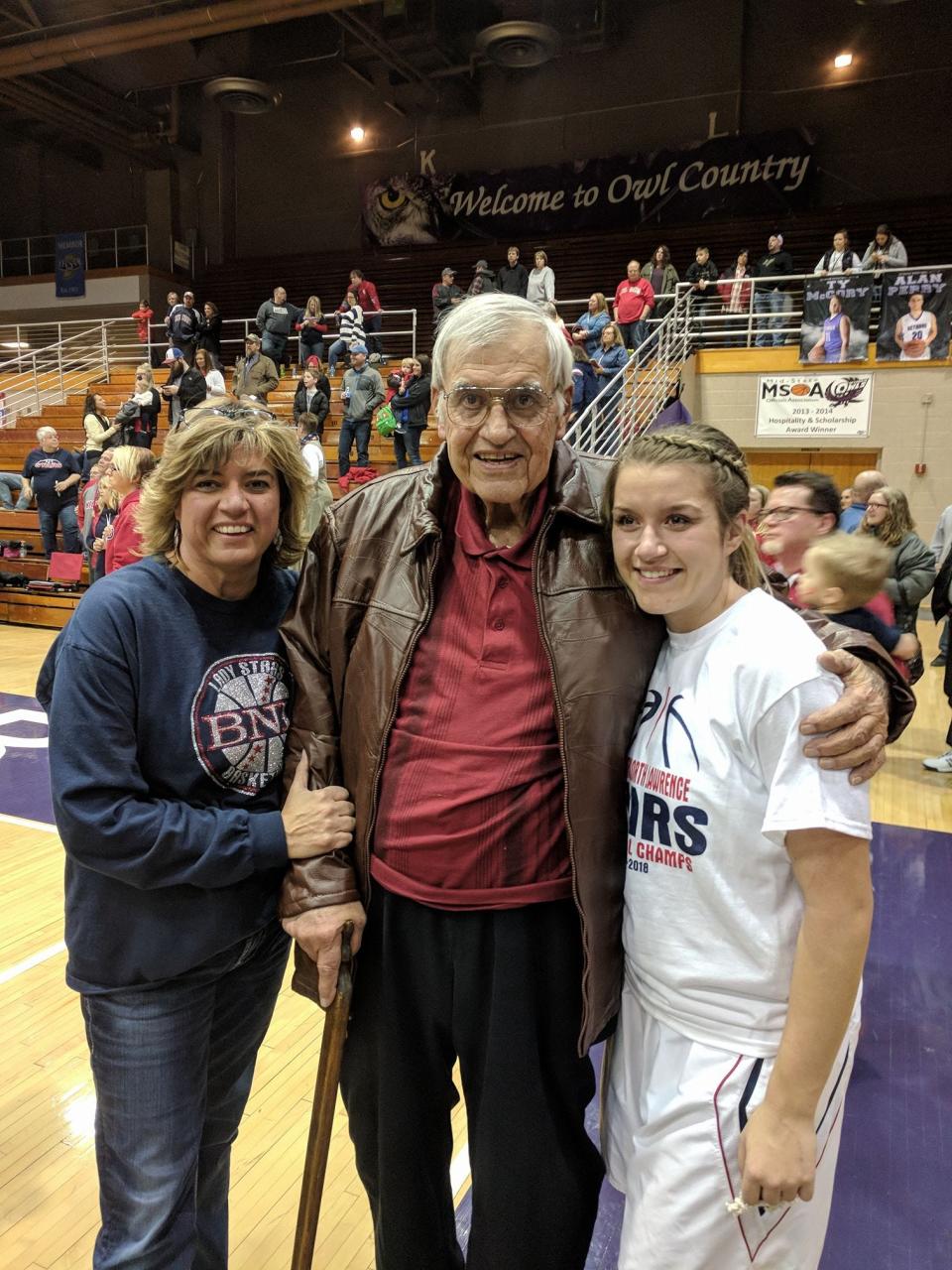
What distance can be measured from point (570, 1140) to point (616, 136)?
17456 millimetres

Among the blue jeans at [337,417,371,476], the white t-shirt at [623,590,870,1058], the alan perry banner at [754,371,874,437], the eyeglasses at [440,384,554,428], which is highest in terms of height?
the alan perry banner at [754,371,874,437]

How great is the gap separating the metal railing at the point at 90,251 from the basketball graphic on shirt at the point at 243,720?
771 inches

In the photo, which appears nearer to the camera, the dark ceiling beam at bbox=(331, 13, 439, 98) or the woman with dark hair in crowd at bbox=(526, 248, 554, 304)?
the woman with dark hair in crowd at bbox=(526, 248, 554, 304)

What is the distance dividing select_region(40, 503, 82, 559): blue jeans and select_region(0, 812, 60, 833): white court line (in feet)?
21.0

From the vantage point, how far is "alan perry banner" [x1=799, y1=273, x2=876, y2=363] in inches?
381

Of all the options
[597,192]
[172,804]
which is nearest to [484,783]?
[172,804]

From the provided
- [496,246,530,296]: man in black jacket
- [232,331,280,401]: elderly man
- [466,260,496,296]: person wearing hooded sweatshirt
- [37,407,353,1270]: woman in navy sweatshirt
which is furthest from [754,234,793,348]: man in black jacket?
[37,407,353,1270]: woman in navy sweatshirt

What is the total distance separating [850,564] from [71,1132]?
2630mm

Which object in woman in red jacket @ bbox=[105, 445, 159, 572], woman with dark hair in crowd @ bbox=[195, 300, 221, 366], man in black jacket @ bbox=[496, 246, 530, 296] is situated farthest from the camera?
woman with dark hair in crowd @ bbox=[195, 300, 221, 366]

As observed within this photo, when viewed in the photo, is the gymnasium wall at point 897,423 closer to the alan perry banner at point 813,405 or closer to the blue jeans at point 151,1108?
the alan perry banner at point 813,405

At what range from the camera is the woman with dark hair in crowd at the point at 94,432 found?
32.9ft

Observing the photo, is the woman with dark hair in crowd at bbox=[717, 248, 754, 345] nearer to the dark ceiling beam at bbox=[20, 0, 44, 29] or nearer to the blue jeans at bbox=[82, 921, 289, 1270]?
the blue jeans at bbox=[82, 921, 289, 1270]

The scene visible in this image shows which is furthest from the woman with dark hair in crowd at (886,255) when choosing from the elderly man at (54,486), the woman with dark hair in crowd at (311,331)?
the elderly man at (54,486)

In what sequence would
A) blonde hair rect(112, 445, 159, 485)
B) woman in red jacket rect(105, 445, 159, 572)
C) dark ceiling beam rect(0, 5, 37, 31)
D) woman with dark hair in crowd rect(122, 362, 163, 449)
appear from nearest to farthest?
woman in red jacket rect(105, 445, 159, 572)
blonde hair rect(112, 445, 159, 485)
woman with dark hair in crowd rect(122, 362, 163, 449)
dark ceiling beam rect(0, 5, 37, 31)
